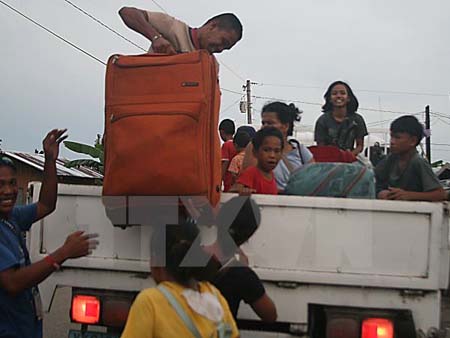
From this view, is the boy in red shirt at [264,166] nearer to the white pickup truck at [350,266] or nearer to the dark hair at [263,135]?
the dark hair at [263,135]

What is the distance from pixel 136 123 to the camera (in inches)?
119

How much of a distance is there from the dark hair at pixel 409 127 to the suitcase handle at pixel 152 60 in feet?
5.03

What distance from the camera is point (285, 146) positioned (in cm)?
437

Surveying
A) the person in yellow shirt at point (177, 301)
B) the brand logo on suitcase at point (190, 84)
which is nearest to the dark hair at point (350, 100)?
the brand logo on suitcase at point (190, 84)

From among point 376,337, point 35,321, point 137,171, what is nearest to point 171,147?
point 137,171

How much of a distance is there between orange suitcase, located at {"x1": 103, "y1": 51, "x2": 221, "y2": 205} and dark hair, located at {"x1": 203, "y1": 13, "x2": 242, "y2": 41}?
2.06ft

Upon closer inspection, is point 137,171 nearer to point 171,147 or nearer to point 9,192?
point 171,147

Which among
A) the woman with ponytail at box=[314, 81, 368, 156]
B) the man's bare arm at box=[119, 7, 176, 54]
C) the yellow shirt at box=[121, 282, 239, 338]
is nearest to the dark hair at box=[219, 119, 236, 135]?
the woman with ponytail at box=[314, 81, 368, 156]

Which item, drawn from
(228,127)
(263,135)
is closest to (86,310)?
(263,135)

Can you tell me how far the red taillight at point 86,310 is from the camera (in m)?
3.29

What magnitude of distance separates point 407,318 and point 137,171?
1425 mm

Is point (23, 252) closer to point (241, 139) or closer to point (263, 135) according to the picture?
point (263, 135)

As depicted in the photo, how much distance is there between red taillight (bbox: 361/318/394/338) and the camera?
3.02 metres

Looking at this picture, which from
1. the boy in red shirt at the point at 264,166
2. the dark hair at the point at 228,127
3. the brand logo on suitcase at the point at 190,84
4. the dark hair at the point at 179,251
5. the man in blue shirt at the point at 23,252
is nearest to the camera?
the dark hair at the point at 179,251
